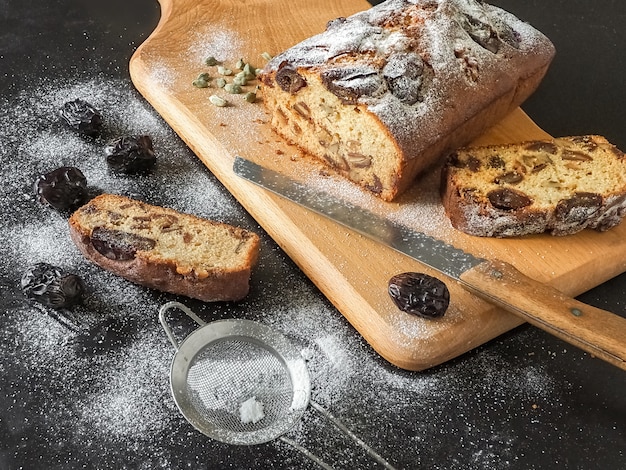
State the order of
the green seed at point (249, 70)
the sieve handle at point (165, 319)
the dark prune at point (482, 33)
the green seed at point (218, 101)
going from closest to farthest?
the sieve handle at point (165, 319) < the dark prune at point (482, 33) < the green seed at point (218, 101) < the green seed at point (249, 70)

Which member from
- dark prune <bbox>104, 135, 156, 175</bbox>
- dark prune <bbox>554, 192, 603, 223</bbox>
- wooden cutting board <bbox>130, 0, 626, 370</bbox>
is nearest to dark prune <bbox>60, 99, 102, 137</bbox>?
dark prune <bbox>104, 135, 156, 175</bbox>

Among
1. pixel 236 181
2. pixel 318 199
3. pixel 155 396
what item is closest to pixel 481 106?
pixel 318 199

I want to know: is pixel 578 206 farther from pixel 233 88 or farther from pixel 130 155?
pixel 130 155

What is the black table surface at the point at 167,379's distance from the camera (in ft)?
8.17

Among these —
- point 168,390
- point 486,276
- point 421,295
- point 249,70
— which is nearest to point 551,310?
point 486,276

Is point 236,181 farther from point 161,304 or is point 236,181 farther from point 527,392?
point 527,392

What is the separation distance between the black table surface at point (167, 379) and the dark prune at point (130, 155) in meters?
0.06

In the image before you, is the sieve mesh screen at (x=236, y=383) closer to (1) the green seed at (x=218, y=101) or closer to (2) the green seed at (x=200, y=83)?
(1) the green seed at (x=218, y=101)

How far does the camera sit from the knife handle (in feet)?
8.23

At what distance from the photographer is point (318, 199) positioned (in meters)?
3.14

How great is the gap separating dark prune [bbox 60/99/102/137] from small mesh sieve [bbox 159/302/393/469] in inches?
44.5

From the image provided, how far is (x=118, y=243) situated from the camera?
9.33 feet

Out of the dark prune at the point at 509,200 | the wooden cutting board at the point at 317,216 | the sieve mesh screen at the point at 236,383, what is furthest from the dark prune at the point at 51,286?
the dark prune at the point at 509,200

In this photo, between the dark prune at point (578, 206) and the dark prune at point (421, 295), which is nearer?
the dark prune at point (421, 295)
